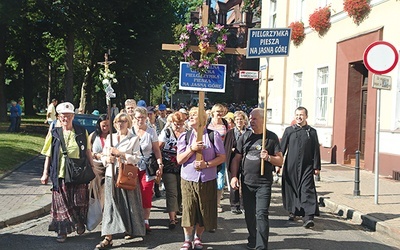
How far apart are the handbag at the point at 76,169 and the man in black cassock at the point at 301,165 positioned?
3425 mm

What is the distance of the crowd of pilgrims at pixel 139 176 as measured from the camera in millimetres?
6242

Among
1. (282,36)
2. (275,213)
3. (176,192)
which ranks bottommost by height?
(275,213)

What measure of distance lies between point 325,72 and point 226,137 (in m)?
11.3

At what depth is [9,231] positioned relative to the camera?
7324 millimetres

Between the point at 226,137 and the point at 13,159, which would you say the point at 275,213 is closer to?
the point at 226,137

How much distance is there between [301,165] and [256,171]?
216 cm

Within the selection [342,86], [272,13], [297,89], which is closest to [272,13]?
[272,13]

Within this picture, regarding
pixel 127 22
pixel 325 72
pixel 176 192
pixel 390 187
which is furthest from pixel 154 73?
pixel 176 192

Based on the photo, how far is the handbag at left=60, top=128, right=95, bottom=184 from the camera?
6.73 m

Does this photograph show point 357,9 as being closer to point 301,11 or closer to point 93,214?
point 301,11

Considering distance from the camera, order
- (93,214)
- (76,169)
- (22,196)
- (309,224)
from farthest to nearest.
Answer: (22,196), (309,224), (93,214), (76,169)

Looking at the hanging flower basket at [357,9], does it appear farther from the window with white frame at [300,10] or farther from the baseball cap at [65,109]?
the baseball cap at [65,109]

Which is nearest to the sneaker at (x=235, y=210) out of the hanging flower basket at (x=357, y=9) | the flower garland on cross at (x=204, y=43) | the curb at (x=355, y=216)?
the curb at (x=355, y=216)

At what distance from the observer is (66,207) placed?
22.5ft
